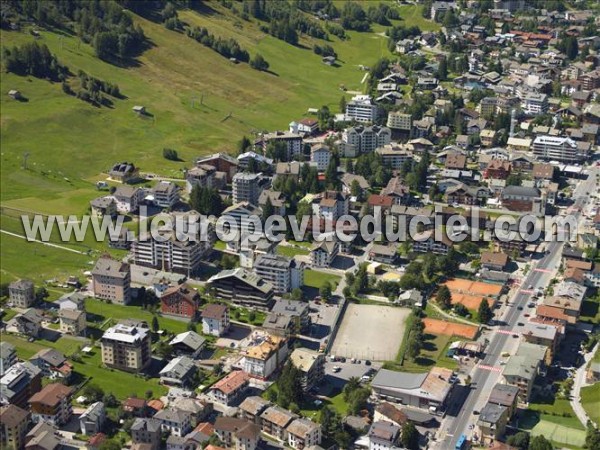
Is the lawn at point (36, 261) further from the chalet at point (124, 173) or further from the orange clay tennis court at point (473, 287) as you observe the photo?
the orange clay tennis court at point (473, 287)

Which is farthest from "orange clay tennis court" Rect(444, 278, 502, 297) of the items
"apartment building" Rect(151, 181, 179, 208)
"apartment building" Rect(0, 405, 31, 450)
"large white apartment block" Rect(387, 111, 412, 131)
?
"large white apartment block" Rect(387, 111, 412, 131)

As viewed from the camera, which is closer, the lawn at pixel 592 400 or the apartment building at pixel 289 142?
the lawn at pixel 592 400

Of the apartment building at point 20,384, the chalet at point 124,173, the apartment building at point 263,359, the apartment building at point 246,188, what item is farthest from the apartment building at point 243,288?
the chalet at point 124,173

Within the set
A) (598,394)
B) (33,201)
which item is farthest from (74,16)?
(598,394)

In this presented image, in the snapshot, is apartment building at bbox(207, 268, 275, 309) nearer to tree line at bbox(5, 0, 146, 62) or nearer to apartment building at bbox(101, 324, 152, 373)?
apartment building at bbox(101, 324, 152, 373)

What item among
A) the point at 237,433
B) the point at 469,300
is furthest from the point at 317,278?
the point at 237,433

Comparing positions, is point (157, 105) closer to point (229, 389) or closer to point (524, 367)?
point (229, 389)
